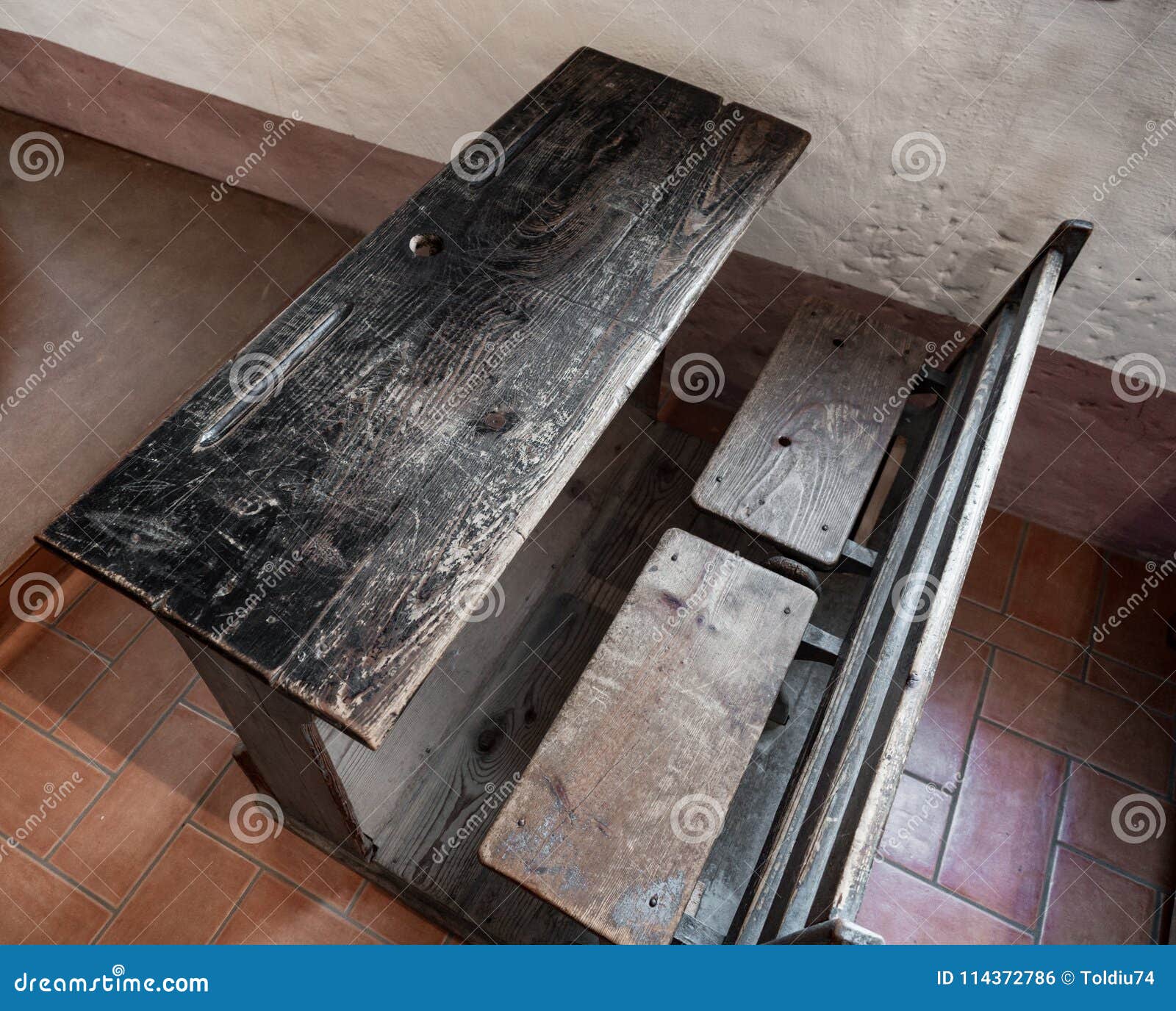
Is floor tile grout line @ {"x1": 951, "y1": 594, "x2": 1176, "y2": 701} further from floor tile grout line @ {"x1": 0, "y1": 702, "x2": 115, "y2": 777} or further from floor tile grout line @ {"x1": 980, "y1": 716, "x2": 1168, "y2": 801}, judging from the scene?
floor tile grout line @ {"x1": 0, "y1": 702, "x2": 115, "y2": 777}

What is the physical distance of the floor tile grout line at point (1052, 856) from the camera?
2320 millimetres

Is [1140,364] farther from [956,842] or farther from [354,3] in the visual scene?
[354,3]

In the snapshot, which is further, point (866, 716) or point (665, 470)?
point (665, 470)

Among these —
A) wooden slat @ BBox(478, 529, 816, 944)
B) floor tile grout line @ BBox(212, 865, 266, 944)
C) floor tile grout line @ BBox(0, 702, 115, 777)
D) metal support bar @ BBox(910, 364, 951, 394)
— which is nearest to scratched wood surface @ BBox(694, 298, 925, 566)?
metal support bar @ BBox(910, 364, 951, 394)

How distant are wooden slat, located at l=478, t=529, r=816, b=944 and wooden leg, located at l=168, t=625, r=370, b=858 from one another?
16.1 inches

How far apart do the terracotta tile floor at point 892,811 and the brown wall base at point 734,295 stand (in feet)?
1.09

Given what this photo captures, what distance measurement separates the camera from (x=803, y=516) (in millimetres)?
2066

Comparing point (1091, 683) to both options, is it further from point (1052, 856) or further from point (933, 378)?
point (933, 378)

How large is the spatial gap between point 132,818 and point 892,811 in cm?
203

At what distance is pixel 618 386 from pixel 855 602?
116 cm

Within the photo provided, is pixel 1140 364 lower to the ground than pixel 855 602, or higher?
higher

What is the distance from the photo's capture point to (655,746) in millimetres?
1737

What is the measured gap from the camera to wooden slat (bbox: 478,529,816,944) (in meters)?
1.60

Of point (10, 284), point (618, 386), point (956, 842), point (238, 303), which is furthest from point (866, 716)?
point (10, 284)
